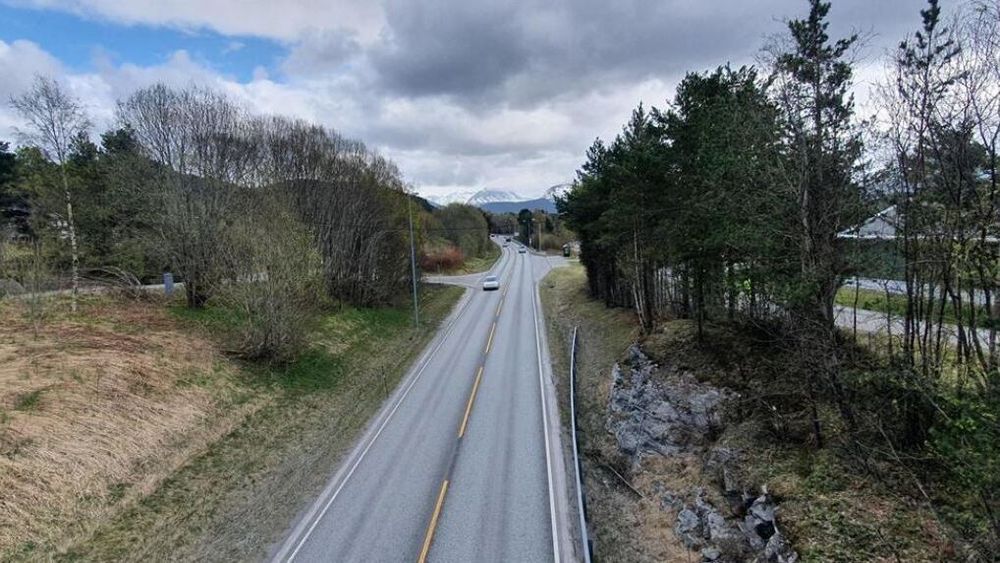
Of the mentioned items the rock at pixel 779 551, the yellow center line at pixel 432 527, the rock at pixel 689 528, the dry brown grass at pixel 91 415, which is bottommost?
the rock at pixel 689 528

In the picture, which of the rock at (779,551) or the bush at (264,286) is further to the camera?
the bush at (264,286)

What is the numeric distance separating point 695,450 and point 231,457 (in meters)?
14.9

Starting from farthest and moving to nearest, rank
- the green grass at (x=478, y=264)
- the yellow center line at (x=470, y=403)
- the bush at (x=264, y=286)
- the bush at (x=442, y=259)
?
1. the green grass at (x=478, y=264)
2. the bush at (x=442, y=259)
3. the bush at (x=264, y=286)
4. the yellow center line at (x=470, y=403)

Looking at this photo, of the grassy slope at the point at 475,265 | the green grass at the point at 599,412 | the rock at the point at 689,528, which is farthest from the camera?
the grassy slope at the point at 475,265

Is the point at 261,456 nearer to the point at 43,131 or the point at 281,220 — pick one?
the point at 281,220

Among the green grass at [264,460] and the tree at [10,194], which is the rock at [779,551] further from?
the tree at [10,194]

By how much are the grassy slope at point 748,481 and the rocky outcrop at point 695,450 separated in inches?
12.6

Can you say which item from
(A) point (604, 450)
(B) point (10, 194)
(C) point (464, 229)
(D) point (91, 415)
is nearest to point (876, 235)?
(A) point (604, 450)

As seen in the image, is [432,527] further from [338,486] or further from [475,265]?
[475,265]

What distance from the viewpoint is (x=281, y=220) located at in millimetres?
24734

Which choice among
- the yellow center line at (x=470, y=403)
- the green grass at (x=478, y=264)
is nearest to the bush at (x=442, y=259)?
the green grass at (x=478, y=264)

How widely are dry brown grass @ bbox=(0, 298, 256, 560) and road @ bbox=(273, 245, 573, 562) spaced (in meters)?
5.07

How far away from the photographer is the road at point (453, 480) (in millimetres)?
12070

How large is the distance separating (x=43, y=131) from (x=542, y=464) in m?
25.6
